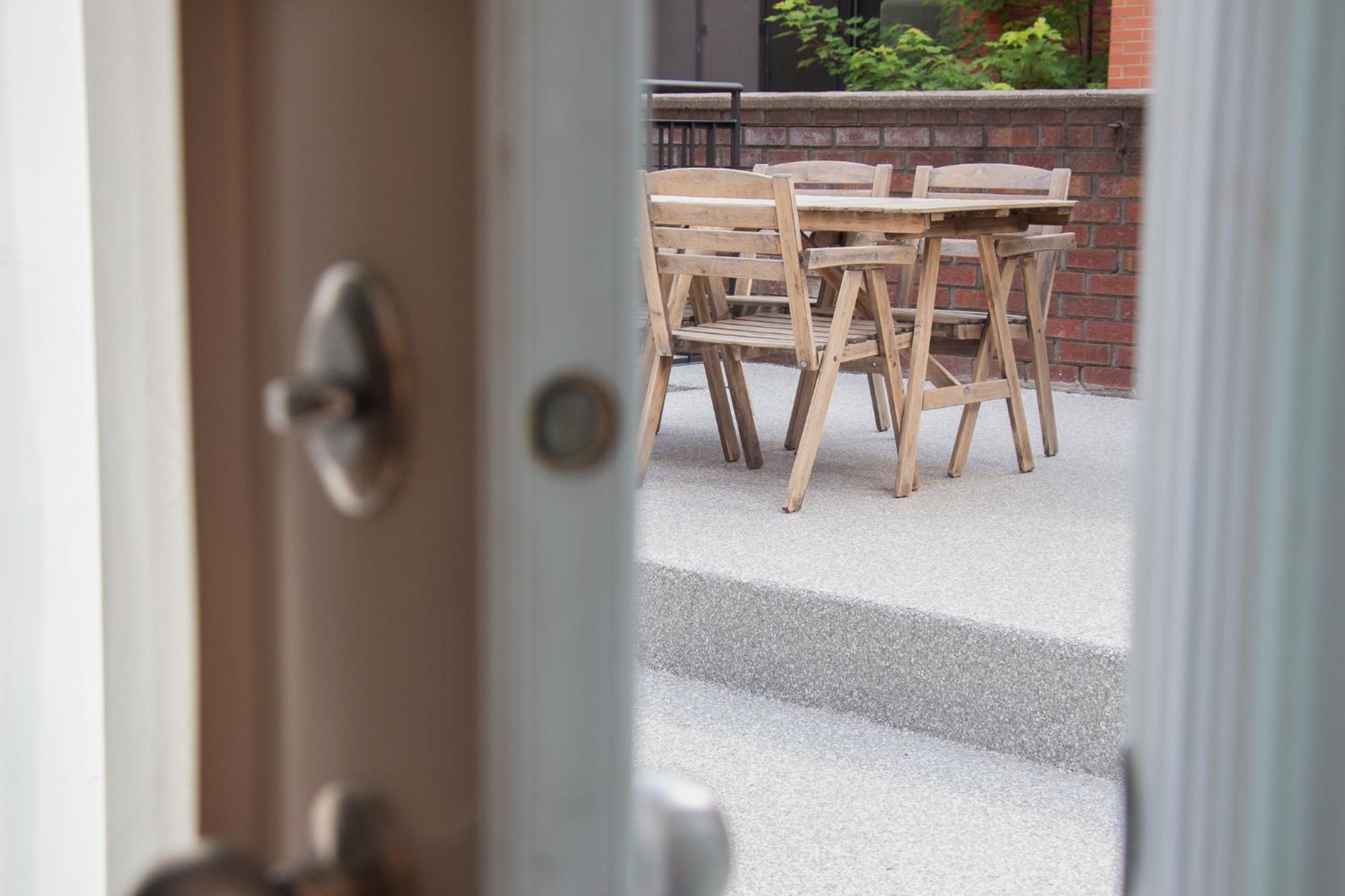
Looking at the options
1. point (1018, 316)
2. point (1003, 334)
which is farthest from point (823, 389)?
point (1018, 316)

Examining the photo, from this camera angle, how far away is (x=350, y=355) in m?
0.22

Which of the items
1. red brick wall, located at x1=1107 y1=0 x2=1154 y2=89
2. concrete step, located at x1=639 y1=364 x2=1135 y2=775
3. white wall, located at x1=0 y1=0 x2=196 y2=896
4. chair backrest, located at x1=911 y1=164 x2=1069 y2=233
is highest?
red brick wall, located at x1=1107 y1=0 x2=1154 y2=89

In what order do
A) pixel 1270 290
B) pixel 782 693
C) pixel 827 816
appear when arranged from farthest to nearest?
pixel 782 693, pixel 827 816, pixel 1270 290

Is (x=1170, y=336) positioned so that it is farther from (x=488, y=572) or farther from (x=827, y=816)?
(x=827, y=816)

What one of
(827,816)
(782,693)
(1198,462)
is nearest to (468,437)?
(1198,462)

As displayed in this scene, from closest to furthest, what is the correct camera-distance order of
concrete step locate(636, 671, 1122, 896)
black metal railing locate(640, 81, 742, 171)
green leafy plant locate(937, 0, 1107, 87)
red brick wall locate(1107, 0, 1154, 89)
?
concrete step locate(636, 671, 1122, 896) → black metal railing locate(640, 81, 742, 171) → red brick wall locate(1107, 0, 1154, 89) → green leafy plant locate(937, 0, 1107, 87)

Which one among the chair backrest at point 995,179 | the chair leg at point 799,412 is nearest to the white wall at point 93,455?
the chair leg at point 799,412

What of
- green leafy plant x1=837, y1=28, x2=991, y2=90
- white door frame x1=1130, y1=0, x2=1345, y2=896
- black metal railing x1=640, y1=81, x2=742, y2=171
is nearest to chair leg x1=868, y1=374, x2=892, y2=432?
black metal railing x1=640, y1=81, x2=742, y2=171

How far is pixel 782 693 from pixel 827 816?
1.92ft

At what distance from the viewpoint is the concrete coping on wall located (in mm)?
4992

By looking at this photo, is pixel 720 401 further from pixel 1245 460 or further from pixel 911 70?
pixel 911 70

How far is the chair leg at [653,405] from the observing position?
11.7 ft

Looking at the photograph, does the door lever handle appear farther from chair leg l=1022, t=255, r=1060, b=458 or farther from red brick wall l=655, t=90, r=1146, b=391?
red brick wall l=655, t=90, r=1146, b=391

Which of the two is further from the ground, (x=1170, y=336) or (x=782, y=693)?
(x=1170, y=336)
